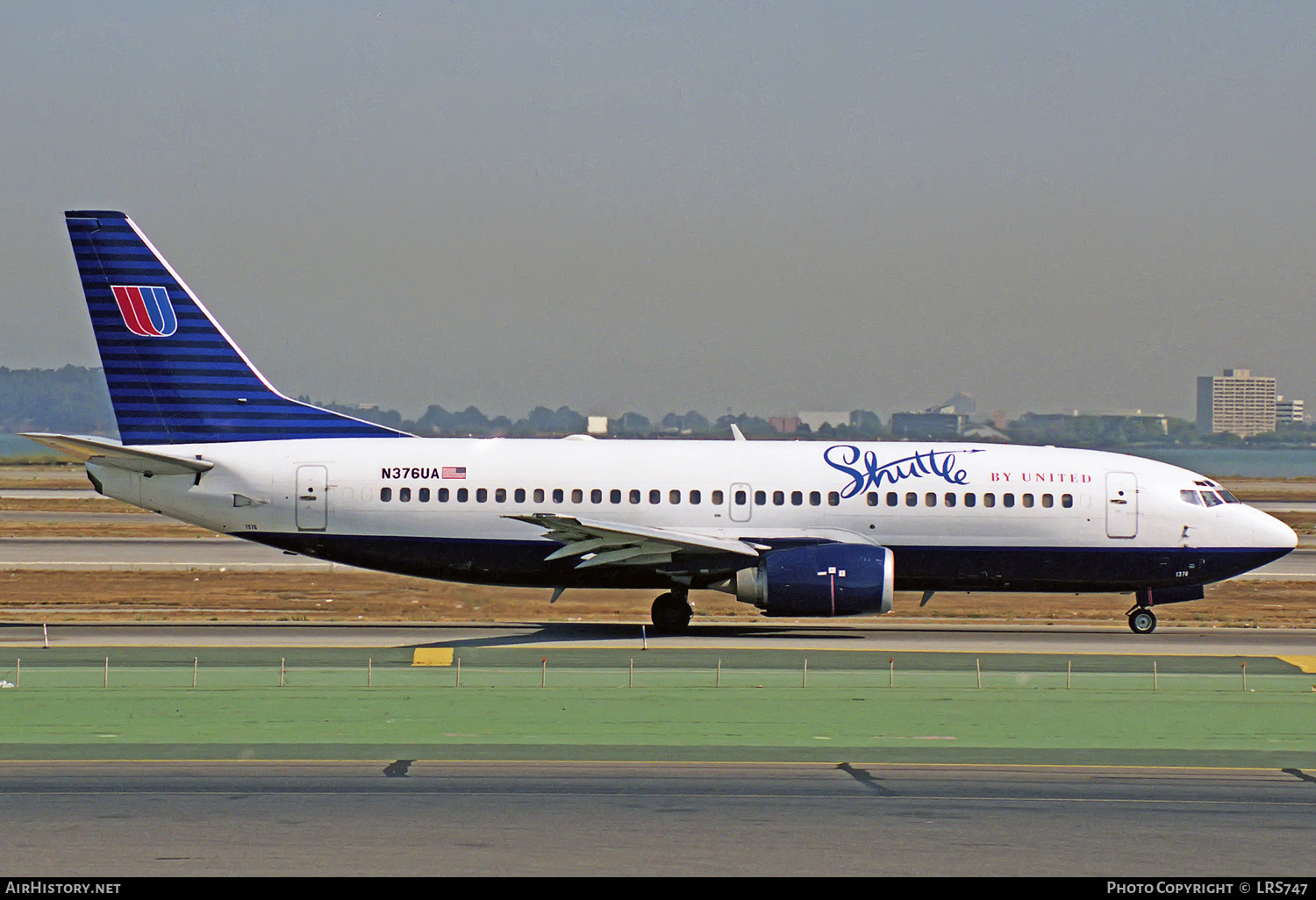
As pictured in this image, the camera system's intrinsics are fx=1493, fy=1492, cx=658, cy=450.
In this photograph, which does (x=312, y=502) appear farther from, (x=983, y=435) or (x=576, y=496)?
(x=983, y=435)

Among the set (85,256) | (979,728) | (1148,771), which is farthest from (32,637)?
(1148,771)

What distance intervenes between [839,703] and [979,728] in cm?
280

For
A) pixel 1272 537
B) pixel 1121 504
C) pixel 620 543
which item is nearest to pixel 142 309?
pixel 620 543

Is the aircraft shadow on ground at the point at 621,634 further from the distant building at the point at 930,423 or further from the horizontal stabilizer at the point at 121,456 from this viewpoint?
the distant building at the point at 930,423

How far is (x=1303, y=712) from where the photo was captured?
23.3m

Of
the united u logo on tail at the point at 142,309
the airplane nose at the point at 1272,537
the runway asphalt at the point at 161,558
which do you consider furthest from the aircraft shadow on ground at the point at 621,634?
the runway asphalt at the point at 161,558

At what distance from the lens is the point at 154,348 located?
1332 inches

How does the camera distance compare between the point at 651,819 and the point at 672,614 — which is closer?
the point at 651,819

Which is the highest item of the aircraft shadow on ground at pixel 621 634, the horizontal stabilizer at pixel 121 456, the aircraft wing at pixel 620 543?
the horizontal stabilizer at pixel 121 456

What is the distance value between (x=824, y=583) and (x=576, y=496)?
5.94 m

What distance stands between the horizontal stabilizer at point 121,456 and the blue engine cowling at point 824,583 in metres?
12.7

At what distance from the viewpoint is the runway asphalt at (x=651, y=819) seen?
43.5ft

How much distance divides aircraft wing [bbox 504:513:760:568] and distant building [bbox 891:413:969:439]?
141 m

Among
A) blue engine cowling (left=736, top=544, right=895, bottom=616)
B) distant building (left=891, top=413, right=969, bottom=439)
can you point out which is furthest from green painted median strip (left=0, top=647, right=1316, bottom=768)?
distant building (left=891, top=413, right=969, bottom=439)
